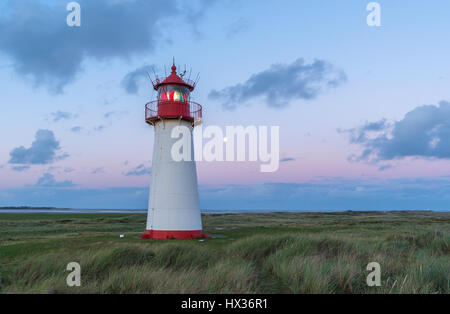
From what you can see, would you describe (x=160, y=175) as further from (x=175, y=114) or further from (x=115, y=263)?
(x=115, y=263)

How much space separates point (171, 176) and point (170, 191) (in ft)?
2.83

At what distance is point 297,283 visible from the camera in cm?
678

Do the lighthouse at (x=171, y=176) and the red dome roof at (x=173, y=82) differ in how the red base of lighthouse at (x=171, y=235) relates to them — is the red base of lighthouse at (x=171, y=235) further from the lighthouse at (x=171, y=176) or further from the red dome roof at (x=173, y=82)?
the red dome roof at (x=173, y=82)

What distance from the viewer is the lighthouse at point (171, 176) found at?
17.8 m

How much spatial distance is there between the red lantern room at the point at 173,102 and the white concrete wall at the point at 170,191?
0.47 meters

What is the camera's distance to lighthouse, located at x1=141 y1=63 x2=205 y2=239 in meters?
17.8

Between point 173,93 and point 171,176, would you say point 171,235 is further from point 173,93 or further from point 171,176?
point 173,93

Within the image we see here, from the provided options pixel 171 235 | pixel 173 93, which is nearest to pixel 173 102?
pixel 173 93

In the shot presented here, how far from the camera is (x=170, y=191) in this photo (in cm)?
1781

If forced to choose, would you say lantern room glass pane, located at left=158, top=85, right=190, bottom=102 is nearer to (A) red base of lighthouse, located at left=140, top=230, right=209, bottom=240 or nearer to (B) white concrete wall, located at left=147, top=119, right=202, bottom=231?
(B) white concrete wall, located at left=147, top=119, right=202, bottom=231

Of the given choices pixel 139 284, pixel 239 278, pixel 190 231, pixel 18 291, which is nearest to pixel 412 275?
pixel 239 278
